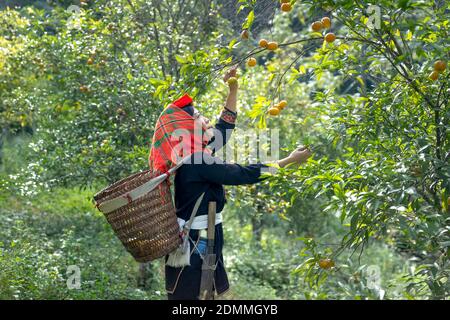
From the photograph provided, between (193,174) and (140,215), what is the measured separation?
0.37 meters

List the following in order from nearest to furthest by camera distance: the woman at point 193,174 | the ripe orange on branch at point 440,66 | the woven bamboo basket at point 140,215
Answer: the ripe orange on branch at point 440,66 < the woven bamboo basket at point 140,215 < the woman at point 193,174

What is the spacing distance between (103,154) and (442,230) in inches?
122

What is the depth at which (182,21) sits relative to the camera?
595cm

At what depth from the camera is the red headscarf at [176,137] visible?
3.61 metres

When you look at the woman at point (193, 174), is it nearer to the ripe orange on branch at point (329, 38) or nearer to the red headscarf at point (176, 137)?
the red headscarf at point (176, 137)

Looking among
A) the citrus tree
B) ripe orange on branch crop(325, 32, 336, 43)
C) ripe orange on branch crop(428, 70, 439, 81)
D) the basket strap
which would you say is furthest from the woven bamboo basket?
ripe orange on branch crop(428, 70, 439, 81)

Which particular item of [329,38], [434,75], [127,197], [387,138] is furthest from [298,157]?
[127,197]

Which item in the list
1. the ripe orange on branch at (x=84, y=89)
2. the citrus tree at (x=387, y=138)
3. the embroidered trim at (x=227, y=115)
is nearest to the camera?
the citrus tree at (x=387, y=138)

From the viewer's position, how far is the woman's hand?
142 inches

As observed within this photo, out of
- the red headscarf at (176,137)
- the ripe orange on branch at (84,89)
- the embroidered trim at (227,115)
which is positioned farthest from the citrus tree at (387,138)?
the ripe orange on branch at (84,89)

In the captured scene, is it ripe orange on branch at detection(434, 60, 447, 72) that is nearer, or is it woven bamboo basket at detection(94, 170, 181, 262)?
ripe orange on branch at detection(434, 60, 447, 72)

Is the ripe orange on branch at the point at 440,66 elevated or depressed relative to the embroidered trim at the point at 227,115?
depressed

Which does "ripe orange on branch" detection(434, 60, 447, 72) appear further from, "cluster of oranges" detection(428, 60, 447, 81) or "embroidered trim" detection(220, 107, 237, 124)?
"embroidered trim" detection(220, 107, 237, 124)

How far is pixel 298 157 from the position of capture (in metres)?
3.62
